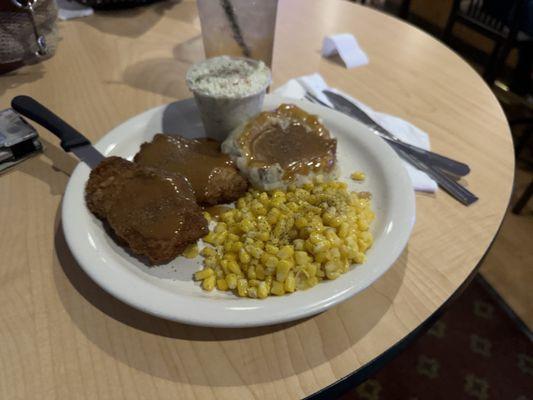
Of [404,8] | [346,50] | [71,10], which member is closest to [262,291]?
[346,50]

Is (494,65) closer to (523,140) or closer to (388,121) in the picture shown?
(523,140)

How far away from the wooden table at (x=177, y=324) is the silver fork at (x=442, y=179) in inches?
1.0

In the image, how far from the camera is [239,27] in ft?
5.55

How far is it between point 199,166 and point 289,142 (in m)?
0.30

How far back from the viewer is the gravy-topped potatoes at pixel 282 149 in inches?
51.8

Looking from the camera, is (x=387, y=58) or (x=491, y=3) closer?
(x=387, y=58)

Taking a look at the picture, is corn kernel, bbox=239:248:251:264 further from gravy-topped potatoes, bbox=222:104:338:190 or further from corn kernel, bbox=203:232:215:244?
gravy-topped potatoes, bbox=222:104:338:190

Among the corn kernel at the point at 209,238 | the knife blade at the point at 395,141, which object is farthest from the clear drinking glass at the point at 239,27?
the corn kernel at the point at 209,238

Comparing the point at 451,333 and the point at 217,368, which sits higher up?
the point at 217,368

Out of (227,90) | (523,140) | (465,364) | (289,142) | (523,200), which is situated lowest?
(465,364)

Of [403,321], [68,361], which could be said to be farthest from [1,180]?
[403,321]

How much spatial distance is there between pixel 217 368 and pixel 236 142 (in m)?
0.69

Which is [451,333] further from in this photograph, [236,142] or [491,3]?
[491,3]

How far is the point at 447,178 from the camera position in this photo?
1422mm
